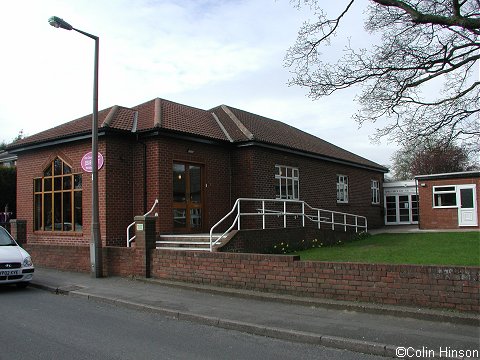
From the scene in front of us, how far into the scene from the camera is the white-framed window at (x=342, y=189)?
945 inches

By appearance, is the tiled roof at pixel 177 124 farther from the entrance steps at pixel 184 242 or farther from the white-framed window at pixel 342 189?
the entrance steps at pixel 184 242

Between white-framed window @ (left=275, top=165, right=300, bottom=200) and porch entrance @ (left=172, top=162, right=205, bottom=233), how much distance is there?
3.65m

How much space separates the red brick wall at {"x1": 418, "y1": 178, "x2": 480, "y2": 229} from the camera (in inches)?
888

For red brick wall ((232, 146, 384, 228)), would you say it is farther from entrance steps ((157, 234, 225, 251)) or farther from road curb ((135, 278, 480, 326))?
road curb ((135, 278, 480, 326))

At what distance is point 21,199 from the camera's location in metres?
17.8

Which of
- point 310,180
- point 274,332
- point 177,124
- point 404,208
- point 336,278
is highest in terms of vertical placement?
point 177,124

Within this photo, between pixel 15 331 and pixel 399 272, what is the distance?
6.28 m

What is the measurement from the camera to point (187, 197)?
52.4ft

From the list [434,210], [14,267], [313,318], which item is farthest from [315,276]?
[434,210]

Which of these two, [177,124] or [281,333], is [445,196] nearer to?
[177,124]

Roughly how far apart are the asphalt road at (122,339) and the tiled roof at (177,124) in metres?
7.42

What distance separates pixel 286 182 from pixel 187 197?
512 cm

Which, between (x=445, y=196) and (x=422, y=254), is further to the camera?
(x=445, y=196)

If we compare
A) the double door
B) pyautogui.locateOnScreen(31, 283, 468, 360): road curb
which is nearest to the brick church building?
pyautogui.locateOnScreen(31, 283, 468, 360): road curb
